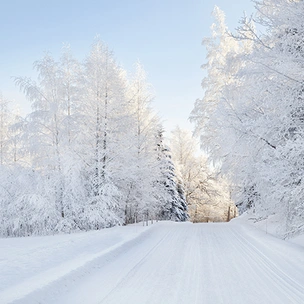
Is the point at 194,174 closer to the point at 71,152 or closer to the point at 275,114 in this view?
the point at 71,152

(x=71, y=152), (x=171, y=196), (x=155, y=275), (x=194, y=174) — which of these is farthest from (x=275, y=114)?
(x=194, y=174)

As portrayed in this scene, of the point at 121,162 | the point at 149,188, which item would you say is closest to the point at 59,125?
the point at 121,162

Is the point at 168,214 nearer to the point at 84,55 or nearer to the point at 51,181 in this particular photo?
the point at 51,181

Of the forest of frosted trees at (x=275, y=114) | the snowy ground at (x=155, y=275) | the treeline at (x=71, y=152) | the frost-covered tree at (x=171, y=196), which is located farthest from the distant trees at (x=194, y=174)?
the snowy ground at (x=155, y=275)

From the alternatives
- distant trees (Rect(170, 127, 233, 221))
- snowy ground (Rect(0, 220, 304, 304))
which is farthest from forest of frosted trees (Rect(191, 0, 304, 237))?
distant trees (Rect(170, 127, 233, 221))

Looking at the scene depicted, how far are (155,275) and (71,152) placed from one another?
930 cm

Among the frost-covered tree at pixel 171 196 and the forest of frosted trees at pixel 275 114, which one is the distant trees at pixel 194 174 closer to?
the frost-covered tree at pixel 171 196

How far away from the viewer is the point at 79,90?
14.0 m

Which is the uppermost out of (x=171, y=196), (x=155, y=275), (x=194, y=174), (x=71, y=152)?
(x=71, y=152)

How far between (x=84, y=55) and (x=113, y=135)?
4.75 metres

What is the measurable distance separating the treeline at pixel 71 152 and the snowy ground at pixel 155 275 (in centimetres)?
563

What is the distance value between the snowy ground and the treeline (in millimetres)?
5629

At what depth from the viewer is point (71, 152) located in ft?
42.1

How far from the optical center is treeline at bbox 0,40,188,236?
12.6m
